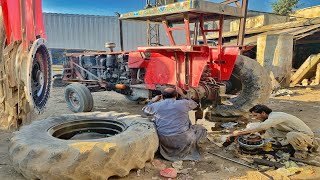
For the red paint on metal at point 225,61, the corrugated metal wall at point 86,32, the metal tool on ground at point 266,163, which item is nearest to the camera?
the metal tool on ground at point 266,163

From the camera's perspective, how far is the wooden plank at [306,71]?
10341mm

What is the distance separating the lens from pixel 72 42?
19.4 meters

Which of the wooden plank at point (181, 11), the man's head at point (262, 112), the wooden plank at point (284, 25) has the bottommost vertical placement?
the man's head at point (262, 112)

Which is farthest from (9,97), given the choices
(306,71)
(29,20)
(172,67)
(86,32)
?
(86,32)

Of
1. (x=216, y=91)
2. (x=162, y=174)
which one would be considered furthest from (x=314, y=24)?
(x=162, y=174)

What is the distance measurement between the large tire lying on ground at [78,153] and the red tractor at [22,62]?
0.30 m

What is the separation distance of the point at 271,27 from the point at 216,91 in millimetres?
8670

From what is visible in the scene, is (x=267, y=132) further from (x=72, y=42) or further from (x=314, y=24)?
(x=72, y=42)

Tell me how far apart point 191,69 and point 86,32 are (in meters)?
16.0

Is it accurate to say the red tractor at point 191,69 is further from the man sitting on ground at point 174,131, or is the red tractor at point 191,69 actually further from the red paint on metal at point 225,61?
the man sitting on ground at point 174,131

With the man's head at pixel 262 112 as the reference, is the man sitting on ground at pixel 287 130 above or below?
below

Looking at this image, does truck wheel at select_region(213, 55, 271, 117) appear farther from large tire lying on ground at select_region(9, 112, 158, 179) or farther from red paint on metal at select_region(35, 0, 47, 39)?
red paint on metal at select_region(35, 0, 47, 39)

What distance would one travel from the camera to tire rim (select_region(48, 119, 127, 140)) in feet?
13.0

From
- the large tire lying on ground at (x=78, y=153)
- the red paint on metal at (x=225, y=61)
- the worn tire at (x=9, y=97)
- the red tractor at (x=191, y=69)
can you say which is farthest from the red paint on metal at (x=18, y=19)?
the red paint on metal at (x=225, y=61)
